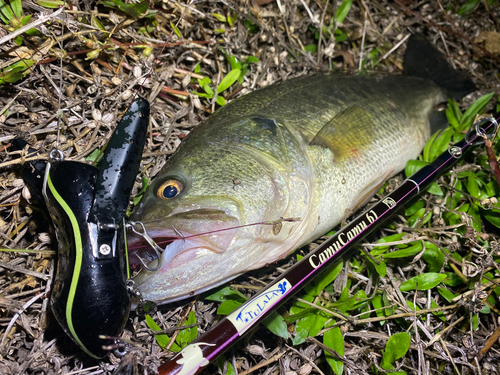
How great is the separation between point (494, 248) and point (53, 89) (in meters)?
2.93

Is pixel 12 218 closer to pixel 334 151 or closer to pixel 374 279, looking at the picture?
pixel 334 151

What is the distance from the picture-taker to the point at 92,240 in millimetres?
1580

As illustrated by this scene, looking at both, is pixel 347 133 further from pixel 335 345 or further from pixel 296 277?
pixel 335 345

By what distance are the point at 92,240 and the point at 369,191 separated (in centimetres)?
163

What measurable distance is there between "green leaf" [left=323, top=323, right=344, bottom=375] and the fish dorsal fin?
3.26ft

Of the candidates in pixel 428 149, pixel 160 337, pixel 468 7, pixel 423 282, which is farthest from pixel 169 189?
pixel 468 7

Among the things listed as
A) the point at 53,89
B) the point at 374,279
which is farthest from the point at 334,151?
the point at 53,89

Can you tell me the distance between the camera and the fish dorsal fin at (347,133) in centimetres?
Answer: 217

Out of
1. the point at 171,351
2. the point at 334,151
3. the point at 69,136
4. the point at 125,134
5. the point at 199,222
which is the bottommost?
the point at 171,351

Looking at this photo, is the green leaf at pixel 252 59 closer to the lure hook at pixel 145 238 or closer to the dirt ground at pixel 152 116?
the dirt ground at pixel 152 116

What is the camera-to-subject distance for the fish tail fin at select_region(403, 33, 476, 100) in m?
Result: 3.04

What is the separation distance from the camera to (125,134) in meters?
1.76

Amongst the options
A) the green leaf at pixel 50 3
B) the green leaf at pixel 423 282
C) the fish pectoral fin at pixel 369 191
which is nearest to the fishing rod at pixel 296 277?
the fish pectoral fin at pixel 369 191

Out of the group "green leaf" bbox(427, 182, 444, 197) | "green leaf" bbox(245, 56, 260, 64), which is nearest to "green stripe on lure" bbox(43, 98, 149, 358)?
"green leaf" bbox(245, 56, 260, 64)
